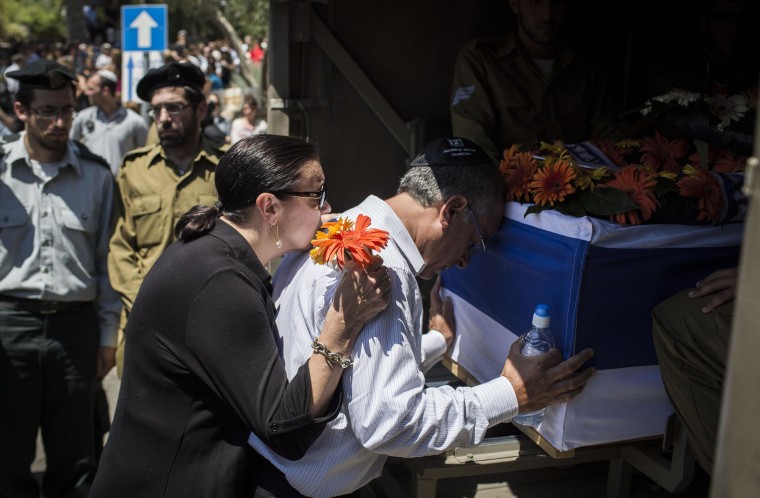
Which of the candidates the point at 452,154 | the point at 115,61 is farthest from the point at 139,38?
the point at 115,61

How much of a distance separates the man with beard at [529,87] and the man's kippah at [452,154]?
985mm

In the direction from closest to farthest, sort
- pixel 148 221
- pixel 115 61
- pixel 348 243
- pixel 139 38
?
pixel 348 243, pixel 148 221, pixel 139 38, pixel 115 61

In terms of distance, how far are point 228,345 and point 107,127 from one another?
596cm

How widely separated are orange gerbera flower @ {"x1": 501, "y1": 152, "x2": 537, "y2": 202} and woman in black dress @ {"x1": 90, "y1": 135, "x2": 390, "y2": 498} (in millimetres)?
627

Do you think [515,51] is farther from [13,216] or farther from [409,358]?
[13,216]

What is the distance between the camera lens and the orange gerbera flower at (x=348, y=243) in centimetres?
200

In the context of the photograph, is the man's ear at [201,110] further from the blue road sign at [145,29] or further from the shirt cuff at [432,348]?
the blue road sign at [145,29]

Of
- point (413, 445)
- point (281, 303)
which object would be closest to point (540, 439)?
point (413, 445)

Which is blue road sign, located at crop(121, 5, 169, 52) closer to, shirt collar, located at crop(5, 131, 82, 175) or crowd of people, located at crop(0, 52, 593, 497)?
shirt collar, located at crop(5, 131, 82, 175)

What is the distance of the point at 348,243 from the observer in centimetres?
202

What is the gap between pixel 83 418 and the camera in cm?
411

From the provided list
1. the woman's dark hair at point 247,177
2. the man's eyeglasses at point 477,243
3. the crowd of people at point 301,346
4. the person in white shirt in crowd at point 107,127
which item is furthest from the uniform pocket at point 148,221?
the person in white shirt in crowd at point 107,127

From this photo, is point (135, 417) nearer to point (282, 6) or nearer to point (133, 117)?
point (282, 6)

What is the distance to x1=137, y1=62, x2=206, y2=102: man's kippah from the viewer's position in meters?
4.31
